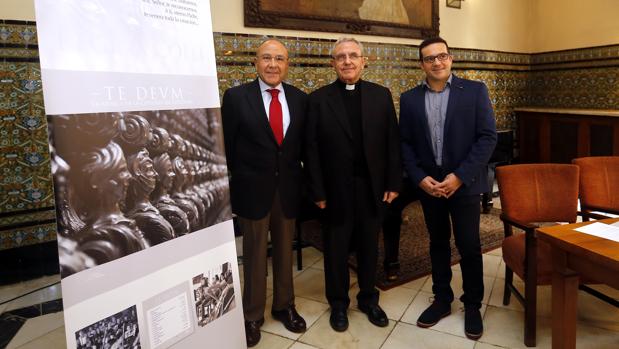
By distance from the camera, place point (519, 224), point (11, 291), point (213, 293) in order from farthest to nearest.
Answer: point (11, 291)
point (519, 224)
point (213, 293)

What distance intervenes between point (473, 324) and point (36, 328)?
2.57m

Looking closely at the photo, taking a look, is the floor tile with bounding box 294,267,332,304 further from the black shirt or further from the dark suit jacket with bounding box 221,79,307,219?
the black shirt

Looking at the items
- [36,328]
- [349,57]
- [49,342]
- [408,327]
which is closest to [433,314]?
[408,327]

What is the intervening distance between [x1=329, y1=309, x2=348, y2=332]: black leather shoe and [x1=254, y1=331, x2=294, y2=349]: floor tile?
27 cm

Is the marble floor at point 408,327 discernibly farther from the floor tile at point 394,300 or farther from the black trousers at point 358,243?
the black trousers at point 358,243

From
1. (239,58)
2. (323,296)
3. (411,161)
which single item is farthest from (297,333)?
(239,58)

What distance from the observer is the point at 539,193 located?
257cm

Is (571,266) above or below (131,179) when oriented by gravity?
below

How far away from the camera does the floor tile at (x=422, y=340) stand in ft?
7.60

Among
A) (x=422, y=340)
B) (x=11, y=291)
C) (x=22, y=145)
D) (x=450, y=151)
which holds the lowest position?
(x=422, y=340)

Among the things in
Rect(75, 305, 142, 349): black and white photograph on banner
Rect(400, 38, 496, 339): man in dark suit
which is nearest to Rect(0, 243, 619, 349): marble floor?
Rect(400, 38, 496, 339): man in dark suit

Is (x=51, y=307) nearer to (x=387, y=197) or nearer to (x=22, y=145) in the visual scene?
(x=22, y=145)

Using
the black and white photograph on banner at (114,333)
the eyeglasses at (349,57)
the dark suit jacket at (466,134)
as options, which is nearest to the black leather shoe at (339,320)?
the dark suit jacket at (466,134)

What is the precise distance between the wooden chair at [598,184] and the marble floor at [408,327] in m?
0.60
